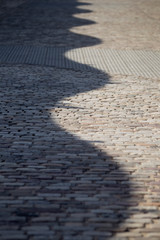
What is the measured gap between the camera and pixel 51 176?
4.88 m

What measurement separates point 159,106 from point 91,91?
155 centimetres

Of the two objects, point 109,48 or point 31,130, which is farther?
point 109,48

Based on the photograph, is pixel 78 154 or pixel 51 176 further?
pixel 78 154

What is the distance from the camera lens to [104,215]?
4.07 metres

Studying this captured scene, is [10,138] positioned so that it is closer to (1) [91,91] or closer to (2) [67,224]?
(2) [67,224]

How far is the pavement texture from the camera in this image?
3.95 m

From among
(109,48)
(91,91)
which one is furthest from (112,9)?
(91,91)

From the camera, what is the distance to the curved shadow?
3.92 meters

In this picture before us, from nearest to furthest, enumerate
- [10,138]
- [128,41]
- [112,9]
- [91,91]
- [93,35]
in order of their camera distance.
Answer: [10,138] → [91,91] → [128,41] → [93,35] → [112,9]

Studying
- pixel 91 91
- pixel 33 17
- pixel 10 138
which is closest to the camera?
pixel 10 138

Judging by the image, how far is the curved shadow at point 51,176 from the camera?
3920mm

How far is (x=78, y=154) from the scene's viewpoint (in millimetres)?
5539

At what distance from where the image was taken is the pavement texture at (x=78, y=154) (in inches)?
155

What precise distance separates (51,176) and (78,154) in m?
0.75
